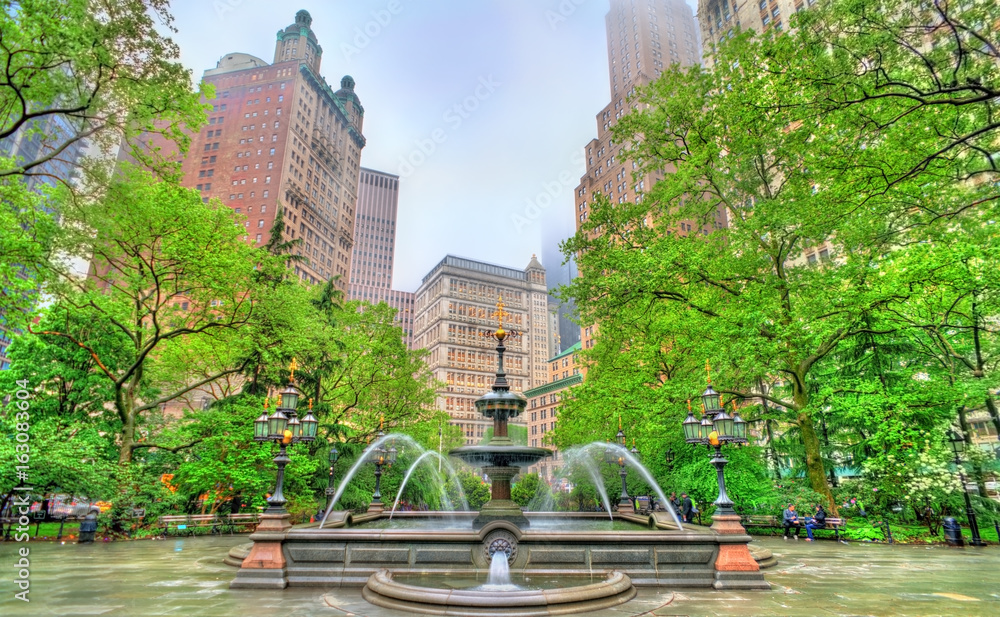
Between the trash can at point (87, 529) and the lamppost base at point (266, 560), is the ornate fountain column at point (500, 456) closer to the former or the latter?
the lamppost base at point (266, 560)

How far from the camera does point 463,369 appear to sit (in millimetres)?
116125

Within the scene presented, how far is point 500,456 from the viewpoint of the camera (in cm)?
1255

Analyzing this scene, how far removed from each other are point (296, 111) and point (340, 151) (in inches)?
676

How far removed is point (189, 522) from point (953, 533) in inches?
1238

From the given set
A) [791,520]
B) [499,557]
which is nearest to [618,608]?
[499,557]

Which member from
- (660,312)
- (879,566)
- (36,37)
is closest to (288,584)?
(36,37)

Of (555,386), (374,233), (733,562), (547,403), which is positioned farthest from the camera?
(374,233)

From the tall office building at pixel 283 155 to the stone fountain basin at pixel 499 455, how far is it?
8237 cm

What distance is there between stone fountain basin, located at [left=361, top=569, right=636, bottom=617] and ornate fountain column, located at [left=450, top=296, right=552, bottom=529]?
3.49 metres

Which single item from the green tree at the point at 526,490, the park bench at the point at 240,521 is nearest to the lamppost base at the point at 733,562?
the park bench at the point at 240,521

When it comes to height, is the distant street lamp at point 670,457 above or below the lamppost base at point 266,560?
above

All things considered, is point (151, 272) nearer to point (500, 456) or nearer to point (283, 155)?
point (500, 456)

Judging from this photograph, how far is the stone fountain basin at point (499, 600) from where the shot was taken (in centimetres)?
760

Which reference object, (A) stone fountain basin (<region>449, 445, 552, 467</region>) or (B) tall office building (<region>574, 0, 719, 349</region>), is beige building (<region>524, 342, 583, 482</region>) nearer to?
(B) tall office building (<region>574, 0, 719, 349</region>)
